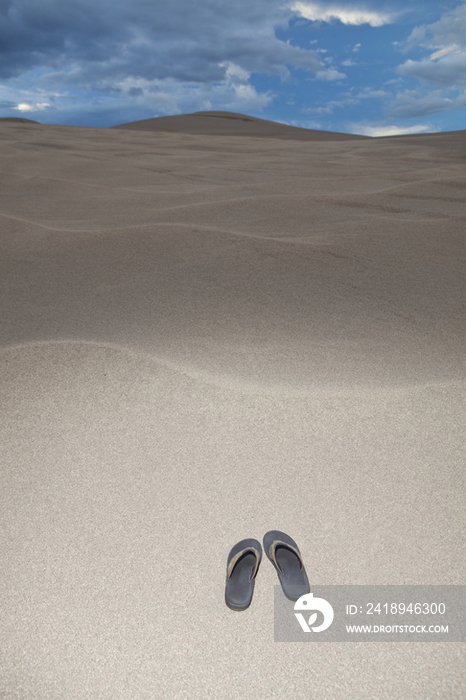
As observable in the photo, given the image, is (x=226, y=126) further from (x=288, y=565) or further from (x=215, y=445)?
(x=288, y=565)

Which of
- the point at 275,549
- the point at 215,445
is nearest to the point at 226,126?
the point at 215,445

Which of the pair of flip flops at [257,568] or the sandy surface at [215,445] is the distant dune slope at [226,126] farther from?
the pair of flip flops at [257,568]

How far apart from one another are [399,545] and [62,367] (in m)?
1.12

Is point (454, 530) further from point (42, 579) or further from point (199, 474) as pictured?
point (42, 579)

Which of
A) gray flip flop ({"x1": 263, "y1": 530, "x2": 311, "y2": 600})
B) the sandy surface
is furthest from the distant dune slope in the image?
gray flip flop ({"x1": 263, "y1": 530, "x2": 311, "y2": 600})

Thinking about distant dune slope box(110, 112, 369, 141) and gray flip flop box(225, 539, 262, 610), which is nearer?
gray flip flop box(225, 539, 262, 610)

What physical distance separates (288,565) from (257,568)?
0.07m

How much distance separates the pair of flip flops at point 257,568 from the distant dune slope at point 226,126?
13.8 m

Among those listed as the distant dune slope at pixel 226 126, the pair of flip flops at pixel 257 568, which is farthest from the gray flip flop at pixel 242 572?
the distant dune slope at pixel 226 126

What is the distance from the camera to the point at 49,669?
82 cm

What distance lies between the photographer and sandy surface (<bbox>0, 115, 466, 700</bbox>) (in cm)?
84

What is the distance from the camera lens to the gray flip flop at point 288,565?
92cm

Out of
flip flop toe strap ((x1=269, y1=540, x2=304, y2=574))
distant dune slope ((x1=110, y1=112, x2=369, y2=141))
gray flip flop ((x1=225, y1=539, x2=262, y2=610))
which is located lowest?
gray flip flop ((x1=225, y1=539, x2=262, y2=610))

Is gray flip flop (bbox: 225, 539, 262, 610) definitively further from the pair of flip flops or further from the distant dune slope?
the distant dune slope
